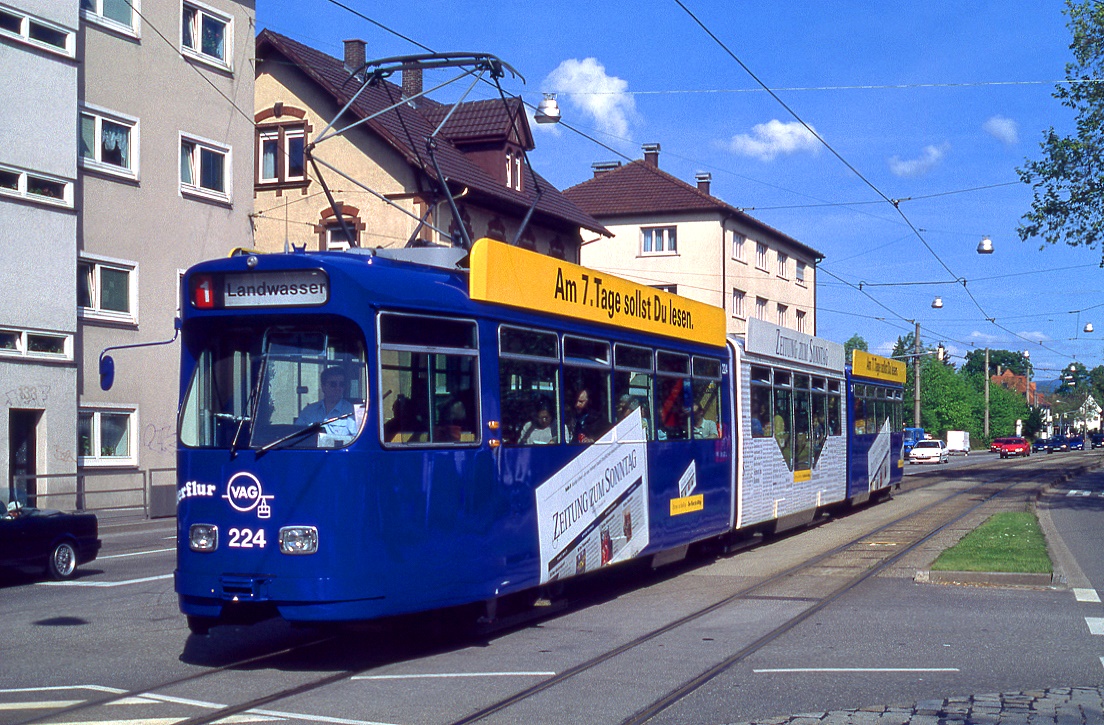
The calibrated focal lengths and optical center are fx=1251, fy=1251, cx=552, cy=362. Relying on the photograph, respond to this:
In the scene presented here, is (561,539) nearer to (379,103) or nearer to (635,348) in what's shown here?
(635,348)

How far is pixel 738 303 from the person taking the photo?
5756cm

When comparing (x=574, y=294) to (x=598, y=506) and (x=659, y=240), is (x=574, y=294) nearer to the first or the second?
(x=598, y=506)

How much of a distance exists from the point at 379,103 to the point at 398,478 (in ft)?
99.9

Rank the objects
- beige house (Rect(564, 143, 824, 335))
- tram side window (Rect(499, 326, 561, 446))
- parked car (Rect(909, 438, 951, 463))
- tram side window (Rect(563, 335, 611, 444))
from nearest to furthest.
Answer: tram side window (Rect(499, 326, 561, 446)) → tram side window (Rect(563, 335, 611, 444)) → beige house (Rect(564, 143, 824, 335)) → parked car (Rect(909, 438, 951, 463))

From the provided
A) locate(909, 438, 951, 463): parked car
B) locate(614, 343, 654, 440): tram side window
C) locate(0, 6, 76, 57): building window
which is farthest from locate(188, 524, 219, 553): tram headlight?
locate(909, 438, 951, 463): parked car

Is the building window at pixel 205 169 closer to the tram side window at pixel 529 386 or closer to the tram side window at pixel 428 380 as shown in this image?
the tram side window at pixel 529 386

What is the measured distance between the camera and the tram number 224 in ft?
27.3

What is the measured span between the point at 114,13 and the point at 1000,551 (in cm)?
2172

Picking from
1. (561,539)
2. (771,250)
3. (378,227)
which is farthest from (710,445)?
(771,250)

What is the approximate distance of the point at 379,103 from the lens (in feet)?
123

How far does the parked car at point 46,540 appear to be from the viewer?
45.2ft

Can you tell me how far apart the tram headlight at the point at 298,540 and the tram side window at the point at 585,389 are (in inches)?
122

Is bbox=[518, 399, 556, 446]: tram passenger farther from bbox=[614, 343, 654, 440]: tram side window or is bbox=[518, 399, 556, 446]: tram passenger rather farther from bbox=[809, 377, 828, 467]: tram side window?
bbox=[809, 377, 828, 467]: tram side window

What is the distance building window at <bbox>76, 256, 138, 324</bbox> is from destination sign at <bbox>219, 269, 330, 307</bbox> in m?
19.0
